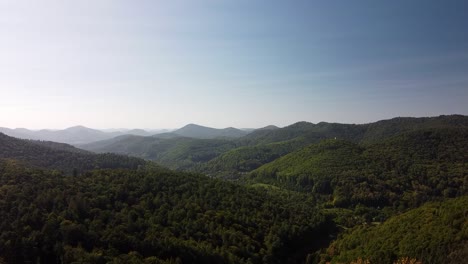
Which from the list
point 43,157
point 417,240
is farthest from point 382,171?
point 43,157

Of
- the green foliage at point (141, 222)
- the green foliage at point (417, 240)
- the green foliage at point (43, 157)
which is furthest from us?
the green foliage at point (43, 157)

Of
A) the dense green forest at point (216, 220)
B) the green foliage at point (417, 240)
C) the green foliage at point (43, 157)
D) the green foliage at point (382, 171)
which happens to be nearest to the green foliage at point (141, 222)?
the dense green forest at point (216, 220)

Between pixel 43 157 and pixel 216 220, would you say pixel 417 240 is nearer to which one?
pixel 216 220

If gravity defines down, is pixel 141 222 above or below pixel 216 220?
above

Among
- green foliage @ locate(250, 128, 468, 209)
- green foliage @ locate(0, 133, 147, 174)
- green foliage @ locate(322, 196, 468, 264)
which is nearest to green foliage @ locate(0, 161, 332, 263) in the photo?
green foliage @ locate(322, 196, 468, 264)

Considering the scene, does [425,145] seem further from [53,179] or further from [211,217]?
[53,179]

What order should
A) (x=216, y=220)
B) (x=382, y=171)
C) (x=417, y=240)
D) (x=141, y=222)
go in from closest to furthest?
(x=417, y=240), (x=141, y=222), (x=216, y=220), (x=382, y=171)

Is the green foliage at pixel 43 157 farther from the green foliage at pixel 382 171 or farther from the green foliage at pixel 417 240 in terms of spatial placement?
the green foliage at pixel 417 240

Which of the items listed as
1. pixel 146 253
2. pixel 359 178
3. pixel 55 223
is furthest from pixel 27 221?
pixel 359 178
